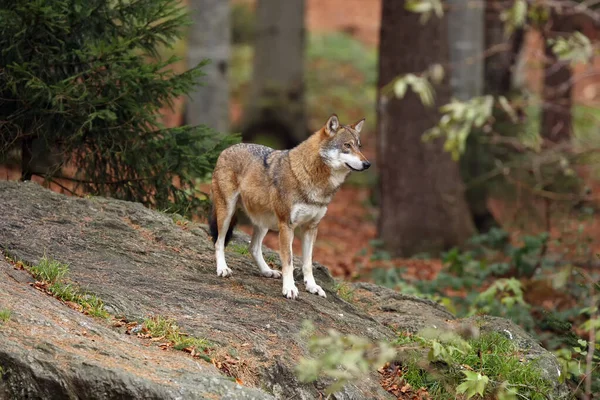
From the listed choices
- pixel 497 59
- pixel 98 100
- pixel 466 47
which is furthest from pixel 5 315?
pixel 497 59

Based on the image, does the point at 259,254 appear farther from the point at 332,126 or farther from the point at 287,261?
the point at 332,126

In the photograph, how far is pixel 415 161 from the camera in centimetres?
1499

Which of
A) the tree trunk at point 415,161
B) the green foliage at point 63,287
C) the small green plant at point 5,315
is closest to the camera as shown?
the small green plant at point 5,315

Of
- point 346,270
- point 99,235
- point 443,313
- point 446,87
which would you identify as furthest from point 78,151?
point 446,87

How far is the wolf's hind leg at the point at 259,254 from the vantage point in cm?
866

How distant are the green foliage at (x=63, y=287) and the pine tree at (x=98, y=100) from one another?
217 cm

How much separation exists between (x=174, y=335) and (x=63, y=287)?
3.47ft

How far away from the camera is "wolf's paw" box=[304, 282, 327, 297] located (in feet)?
27.3

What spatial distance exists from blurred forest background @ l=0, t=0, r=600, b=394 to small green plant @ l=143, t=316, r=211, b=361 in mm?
2767

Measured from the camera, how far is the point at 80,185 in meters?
9.96

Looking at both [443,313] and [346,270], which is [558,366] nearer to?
[443,313]

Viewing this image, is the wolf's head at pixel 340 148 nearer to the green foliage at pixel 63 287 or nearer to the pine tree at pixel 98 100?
the pine tree at pixel 98 100

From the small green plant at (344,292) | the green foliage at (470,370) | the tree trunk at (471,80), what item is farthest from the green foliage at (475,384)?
the tree trunk at (471,80)

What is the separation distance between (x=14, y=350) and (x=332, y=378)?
261 centimetres
